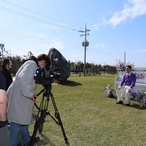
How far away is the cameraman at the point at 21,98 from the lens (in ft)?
8.75

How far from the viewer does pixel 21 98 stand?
278 centimetres

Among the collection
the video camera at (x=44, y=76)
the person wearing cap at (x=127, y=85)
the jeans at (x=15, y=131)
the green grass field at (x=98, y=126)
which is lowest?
the green grass field at (x=98, y=126)

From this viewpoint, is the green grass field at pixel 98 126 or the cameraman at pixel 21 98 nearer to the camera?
the cameraman at pixel 21 98

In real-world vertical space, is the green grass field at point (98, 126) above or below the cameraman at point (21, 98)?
below

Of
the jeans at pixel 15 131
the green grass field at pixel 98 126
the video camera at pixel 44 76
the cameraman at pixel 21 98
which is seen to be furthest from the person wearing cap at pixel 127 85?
the cameraman at pixel 21 98

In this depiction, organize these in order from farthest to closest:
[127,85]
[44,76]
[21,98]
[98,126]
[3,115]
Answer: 1. [127,85]
2. [98,126]
3. [44,76]
4. [21,98]
5. [3,115]

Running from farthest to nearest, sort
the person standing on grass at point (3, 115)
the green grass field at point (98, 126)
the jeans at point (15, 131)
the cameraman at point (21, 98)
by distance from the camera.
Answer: the green grass field at point (98, 126), the jeans at point (15, 131), the cameraman at point (21, 98), the person standing on grass at point (3, 115)

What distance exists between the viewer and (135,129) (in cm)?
438

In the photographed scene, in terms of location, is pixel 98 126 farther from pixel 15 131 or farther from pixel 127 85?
pixel 127 85

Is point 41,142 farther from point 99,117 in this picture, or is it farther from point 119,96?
point 119,96

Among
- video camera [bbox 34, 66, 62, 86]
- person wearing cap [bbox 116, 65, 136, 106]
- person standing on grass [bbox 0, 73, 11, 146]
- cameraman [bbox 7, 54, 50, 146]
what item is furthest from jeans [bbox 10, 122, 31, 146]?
person wearing cap [bbox 116, 65, 136, 106]

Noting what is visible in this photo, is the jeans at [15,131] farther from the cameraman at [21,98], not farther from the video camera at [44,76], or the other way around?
the video camera at [44,76]

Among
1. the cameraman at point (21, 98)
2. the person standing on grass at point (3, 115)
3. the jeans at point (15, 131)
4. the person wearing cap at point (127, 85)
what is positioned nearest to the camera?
the person standing on grass at point (3, 115)

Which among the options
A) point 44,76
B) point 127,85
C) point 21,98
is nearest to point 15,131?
point 21,98
